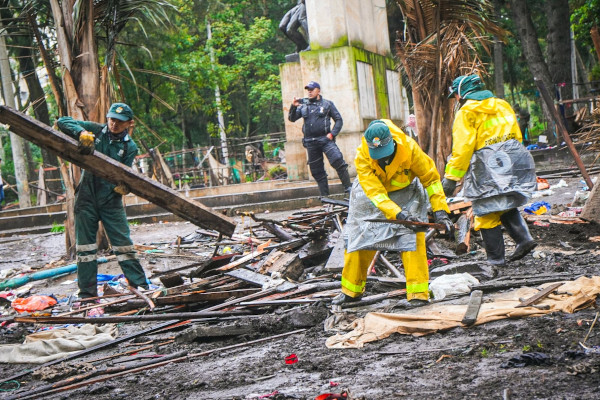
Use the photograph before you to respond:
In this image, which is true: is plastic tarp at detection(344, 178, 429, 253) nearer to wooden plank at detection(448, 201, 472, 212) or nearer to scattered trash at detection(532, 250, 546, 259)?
scattered trash at detection(532, 250, 546, 259)

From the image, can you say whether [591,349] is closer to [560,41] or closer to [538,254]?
[538,254]

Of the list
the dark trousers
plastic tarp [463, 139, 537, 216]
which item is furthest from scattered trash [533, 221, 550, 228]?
the dark trousers

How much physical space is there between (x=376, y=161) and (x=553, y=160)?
48.6ft

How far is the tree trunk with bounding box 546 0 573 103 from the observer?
22969mm

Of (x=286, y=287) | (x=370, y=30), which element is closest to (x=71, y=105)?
(x=286, y=287)

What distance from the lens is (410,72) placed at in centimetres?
1066

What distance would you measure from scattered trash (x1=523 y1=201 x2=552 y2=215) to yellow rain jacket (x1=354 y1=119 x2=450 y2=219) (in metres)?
4.67

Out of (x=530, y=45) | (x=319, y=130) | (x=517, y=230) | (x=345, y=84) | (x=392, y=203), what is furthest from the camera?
(x=530, y=45)

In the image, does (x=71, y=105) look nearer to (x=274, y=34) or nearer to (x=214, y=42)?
(x=214, y=42)

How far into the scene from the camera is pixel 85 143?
663cm

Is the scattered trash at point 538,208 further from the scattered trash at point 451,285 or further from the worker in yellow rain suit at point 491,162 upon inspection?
the scattered trash at point 451,285

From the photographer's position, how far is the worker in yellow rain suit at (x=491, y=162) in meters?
6.72

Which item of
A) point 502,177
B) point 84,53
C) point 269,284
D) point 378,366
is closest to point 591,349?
point 378,366

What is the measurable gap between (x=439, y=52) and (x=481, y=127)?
360 cm
